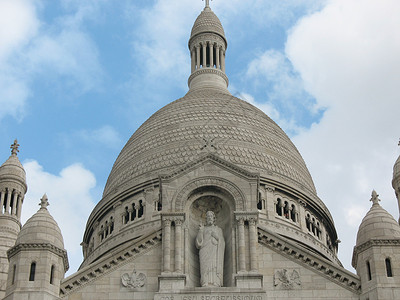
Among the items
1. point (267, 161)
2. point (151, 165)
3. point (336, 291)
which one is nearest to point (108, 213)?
point (151, 165)

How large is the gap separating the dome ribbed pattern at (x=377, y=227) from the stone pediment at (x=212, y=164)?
419 cm

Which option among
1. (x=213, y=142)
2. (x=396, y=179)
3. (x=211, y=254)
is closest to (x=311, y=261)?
(x=211, y=254)

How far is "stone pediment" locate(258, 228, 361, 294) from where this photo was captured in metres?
35.4

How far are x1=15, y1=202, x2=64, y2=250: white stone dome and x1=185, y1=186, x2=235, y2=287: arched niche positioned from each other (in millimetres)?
4573

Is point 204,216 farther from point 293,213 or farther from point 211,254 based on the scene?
point 293,213

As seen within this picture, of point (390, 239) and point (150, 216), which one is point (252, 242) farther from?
point (150, 216)

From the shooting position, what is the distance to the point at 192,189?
37594 millimetres

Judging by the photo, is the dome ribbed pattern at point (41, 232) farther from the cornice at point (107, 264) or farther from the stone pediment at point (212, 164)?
the stone pediment at point (212, 164)

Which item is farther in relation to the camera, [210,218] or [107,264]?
[210,218]

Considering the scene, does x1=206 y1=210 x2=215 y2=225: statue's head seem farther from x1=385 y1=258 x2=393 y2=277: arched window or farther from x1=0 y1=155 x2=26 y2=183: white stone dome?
x1=0 y1=155 x2=26 y2=183: white stone dome

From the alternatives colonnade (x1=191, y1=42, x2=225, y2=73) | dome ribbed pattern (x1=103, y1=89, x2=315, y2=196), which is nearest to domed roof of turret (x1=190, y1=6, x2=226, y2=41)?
colonnade (x1=191, y1=42, x2=225, y2=73)

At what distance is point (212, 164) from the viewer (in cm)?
3803

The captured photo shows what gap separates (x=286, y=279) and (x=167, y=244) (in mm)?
4277

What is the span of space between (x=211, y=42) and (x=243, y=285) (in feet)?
117
